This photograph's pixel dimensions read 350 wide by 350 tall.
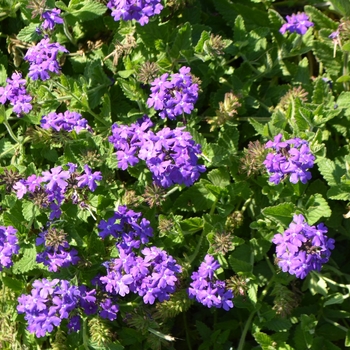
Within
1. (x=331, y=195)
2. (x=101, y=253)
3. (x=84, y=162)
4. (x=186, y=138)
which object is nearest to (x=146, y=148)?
(x=186, y=138)

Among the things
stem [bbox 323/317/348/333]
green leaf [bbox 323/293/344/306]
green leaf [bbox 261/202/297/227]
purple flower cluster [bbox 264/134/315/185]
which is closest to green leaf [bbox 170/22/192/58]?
purple flower cluster [bbox 264/134/315/185]

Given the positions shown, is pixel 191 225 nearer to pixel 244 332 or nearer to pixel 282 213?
pixel 282 213

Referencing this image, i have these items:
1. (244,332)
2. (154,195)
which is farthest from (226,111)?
(244,332)

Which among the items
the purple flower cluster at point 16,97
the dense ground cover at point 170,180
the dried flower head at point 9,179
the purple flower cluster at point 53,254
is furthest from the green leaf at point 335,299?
the purple flower cluster at point 16,97

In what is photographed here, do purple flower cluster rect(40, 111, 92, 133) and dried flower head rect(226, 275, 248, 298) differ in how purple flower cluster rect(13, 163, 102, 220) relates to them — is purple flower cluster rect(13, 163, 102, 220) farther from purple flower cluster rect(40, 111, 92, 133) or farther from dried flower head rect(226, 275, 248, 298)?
dried flower head rect(226, 275, 248, 298)

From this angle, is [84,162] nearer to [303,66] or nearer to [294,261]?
[294,261]

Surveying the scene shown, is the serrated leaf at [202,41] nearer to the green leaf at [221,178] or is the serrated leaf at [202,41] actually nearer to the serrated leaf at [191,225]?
the green leaf at [221,178]
